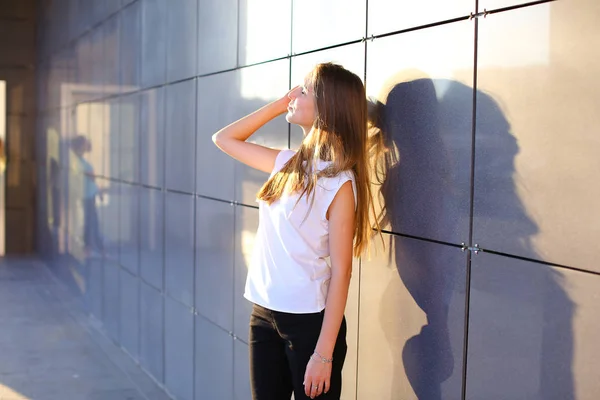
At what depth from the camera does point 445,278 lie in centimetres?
219

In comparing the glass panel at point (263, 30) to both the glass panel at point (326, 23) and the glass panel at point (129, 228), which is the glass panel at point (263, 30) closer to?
the glass panel at point (326, 23)

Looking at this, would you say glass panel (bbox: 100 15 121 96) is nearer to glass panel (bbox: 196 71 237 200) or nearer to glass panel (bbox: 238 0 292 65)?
glass panel (bbox: 196 71 237 200)

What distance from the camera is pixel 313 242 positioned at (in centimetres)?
229

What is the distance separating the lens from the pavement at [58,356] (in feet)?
16.1

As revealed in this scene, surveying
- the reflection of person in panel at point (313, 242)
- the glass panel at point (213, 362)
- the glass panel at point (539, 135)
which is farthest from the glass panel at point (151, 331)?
the glass panel at point (539, 135)

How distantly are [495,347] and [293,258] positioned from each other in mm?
627

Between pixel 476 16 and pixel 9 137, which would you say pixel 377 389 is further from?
pixel 9 137

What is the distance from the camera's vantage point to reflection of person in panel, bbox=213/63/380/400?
2213 millimetres

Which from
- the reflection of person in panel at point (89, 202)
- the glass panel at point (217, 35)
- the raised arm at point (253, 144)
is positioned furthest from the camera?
the reflection of person in panel at point (89, 202)

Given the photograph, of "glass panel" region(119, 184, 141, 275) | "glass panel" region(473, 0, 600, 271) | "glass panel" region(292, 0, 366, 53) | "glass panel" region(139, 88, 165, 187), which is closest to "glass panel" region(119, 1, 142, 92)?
"glass panel" region(139, 88, 165, 187)

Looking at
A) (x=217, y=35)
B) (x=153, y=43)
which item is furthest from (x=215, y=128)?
(x=153, y=43)

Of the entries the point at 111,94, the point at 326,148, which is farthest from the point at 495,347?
the point at 111,94

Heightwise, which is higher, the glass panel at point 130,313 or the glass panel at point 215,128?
the glass panel at point 215,128

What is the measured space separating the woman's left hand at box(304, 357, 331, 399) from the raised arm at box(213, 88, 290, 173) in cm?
72
